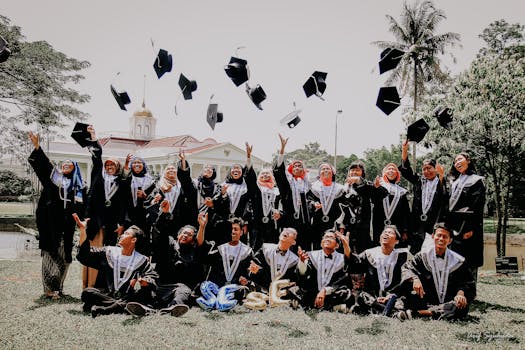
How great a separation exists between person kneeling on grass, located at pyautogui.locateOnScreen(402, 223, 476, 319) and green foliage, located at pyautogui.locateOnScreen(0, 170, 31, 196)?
3953 centimetres

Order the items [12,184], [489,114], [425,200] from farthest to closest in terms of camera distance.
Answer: [12,184] → [489,114] → [425,200]

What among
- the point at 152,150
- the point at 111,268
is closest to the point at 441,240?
the point at 111,268

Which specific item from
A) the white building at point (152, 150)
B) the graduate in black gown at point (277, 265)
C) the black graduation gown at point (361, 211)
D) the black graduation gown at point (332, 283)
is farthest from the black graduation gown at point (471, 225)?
the white building at point (152, 150)

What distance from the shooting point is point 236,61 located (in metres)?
8.49

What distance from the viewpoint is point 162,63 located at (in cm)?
847

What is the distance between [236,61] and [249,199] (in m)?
2.62

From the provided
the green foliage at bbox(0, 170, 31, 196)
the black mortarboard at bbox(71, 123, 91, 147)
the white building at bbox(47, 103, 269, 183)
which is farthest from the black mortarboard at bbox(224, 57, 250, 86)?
the green foliage at bbox(0, 170, 31, 196)

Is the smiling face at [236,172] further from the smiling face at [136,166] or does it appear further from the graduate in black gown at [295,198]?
the smiling face at [136,166]

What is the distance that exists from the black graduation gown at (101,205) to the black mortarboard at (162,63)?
2.05m

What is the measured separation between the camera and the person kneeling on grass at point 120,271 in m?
5.66

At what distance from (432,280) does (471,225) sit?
1.23 meters

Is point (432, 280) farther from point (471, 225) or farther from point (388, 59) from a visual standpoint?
point (388, 59)

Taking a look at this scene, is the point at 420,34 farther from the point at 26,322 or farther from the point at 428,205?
the point at 26,322

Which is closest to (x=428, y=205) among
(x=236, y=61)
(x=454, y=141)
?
(x=236, y=61)
